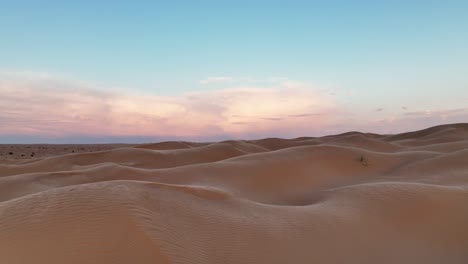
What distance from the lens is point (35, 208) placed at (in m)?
3.18

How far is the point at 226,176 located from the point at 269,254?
4528mm

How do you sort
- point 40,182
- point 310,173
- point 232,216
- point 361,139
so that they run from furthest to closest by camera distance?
point 361,139, point 310,173, point 40,182, point 232,216

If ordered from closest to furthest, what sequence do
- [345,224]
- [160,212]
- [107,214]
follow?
1. [107,214]
2. [160,212]
3. [345,224]

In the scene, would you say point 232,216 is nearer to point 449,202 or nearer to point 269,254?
point 269,254

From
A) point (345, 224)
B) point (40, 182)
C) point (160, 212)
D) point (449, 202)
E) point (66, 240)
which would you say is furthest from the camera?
point (40, 182)

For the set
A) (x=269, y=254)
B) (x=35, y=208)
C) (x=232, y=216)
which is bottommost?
(x=269, y=254)

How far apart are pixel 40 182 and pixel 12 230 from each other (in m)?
5.50

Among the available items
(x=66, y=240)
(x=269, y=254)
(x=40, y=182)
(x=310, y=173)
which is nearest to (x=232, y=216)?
(x=269, y=254)

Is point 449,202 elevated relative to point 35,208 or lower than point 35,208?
lower

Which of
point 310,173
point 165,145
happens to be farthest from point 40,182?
point 165,145

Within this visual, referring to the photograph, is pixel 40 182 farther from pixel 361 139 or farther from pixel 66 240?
pixel 361 139

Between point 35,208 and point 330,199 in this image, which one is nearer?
point 35,208

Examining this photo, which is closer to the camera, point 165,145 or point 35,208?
point 35,208

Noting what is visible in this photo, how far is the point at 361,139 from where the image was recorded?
70.4 ft
